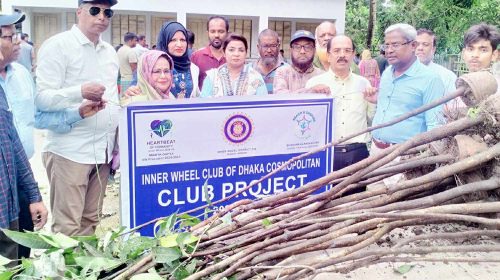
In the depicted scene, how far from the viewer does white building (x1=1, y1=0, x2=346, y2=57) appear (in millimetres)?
14664

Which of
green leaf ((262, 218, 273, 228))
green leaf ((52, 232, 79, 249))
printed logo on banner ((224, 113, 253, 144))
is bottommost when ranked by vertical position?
green leaf ((52, 232, 79, 249))

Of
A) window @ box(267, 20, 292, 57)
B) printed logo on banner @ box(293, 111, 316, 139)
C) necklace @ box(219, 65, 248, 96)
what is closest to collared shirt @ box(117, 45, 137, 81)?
necklace @ box(219, 65, 248, 96)

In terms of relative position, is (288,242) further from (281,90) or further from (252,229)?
(281,90)

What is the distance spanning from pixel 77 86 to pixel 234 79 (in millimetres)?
1248

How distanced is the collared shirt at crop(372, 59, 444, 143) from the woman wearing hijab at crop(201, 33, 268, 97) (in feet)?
3.22

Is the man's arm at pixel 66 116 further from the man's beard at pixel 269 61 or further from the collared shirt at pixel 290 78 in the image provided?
the man's beard at pixel 269 61

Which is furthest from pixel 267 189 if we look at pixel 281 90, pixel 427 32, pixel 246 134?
pixel 427 32

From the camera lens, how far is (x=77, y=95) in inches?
130

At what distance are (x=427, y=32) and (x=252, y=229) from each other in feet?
15.3

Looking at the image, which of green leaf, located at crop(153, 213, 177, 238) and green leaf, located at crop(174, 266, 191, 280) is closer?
green leaf, located at crop(174, 266, 191, 280)

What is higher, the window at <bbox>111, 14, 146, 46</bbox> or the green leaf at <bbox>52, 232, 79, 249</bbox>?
the window at <bbox>111, 14, 146, 46</bbox>

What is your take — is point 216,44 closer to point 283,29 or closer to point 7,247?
point 7,247

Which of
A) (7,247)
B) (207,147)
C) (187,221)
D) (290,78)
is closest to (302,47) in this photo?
(290,78)

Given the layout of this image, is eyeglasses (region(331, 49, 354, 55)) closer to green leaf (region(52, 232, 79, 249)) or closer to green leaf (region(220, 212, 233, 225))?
green leaf (region(220, 212, 233, 225))
